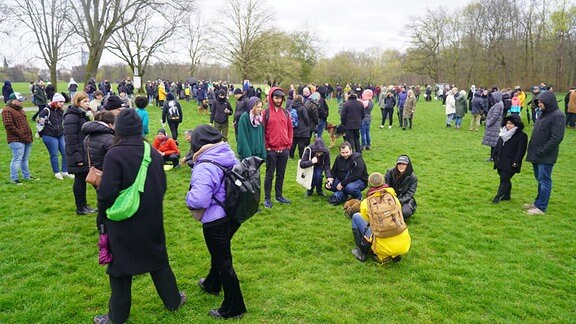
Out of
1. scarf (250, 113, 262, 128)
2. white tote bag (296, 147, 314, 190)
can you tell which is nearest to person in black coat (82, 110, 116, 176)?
scarf (250, 113, 262, 128)

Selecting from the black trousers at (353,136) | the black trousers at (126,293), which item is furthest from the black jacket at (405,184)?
the black trousers at (353,136)

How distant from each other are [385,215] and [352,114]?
591cm

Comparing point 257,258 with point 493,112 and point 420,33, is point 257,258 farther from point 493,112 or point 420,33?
point 420,33

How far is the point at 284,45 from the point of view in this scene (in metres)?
37.8

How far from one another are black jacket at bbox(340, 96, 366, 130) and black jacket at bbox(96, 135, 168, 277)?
7.39 meters

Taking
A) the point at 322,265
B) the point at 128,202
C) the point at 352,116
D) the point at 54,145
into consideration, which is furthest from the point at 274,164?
the point at 54,145

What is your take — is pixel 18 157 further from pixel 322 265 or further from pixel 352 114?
pixel 352 114

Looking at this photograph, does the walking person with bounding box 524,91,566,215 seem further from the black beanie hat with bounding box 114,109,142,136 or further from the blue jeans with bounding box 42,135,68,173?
the blue jeans with bounding box 42,135,68,173

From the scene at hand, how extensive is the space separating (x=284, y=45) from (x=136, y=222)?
36.5 meters

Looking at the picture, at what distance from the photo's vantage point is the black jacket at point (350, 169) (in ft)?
22.8

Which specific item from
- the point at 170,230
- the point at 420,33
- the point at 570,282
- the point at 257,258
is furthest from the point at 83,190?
the point at 420,33

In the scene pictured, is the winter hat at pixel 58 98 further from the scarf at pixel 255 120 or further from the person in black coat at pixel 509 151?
the person in black coat at pixel 509 151

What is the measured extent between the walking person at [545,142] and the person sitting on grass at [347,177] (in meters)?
2.77

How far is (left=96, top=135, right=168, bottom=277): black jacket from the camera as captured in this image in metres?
3.15
